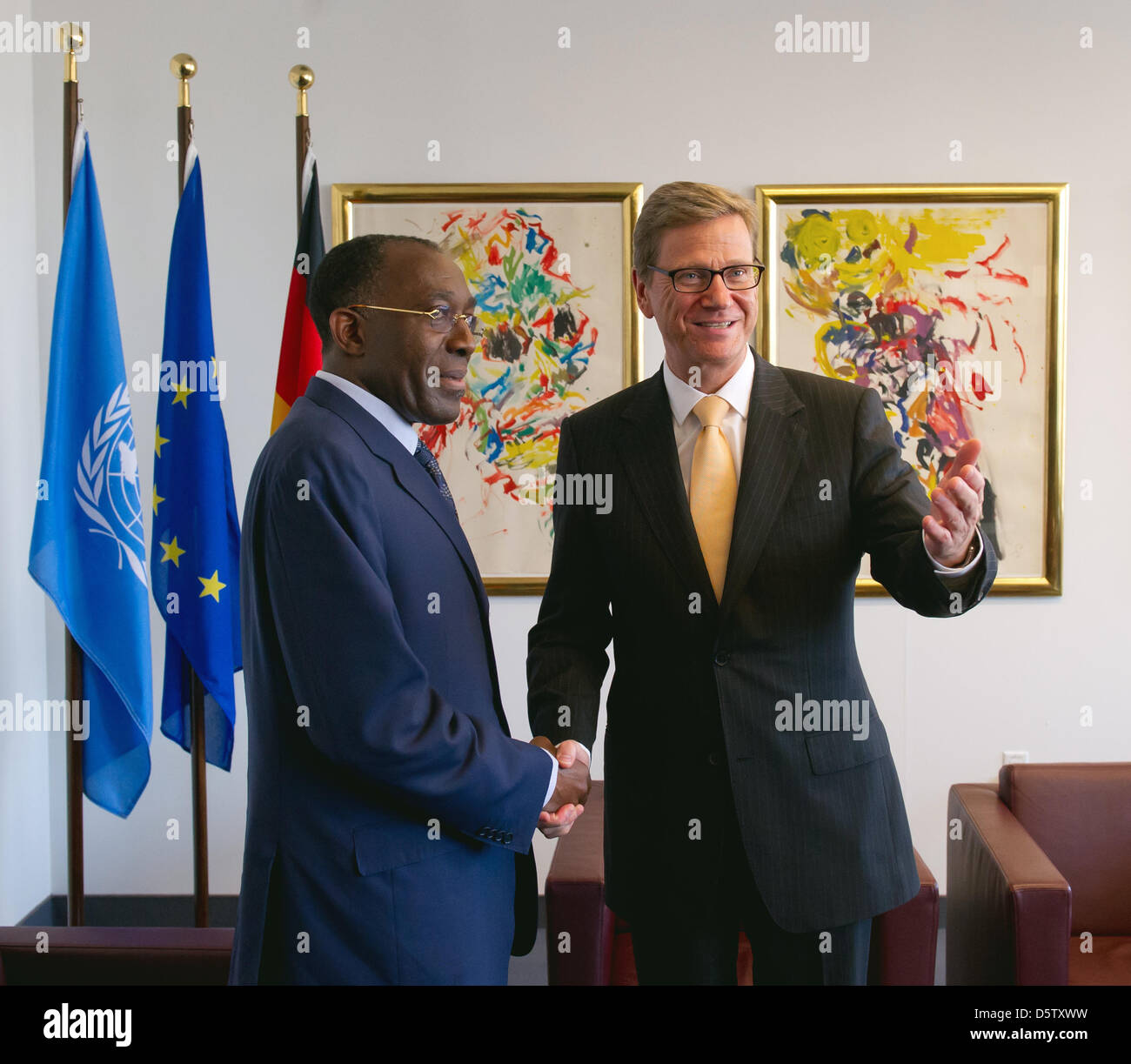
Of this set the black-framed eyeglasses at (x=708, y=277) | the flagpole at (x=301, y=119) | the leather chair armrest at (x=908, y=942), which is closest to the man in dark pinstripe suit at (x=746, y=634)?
the black-framed eyeglasses at (x=708, y=277)

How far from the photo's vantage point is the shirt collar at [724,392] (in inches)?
66.4

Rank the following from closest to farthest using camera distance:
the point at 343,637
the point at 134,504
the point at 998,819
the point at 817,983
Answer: the point at 343,637
the point at 817,983
the point at 998,819
the point at 134,504

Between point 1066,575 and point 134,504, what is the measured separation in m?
2.96

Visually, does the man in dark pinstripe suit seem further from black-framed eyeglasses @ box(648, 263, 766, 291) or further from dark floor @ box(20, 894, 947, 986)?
dark floor @ box(20, 894, 947, 986)

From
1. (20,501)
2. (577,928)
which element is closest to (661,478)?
(577,928)

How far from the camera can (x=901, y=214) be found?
11.2 feet

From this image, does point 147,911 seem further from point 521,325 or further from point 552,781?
point 552,781

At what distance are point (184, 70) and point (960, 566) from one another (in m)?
2.55

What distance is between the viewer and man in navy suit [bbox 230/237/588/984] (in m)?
1.38

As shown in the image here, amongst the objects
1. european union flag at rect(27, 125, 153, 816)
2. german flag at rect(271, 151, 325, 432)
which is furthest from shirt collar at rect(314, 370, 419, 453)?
european union flag at rect(27, 125, 153, 816)

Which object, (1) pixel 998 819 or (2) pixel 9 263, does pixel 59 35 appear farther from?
(1) pixel 998 819

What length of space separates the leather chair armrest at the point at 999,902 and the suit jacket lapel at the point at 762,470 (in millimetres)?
1199

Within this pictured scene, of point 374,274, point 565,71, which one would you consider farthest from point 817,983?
point 565,71

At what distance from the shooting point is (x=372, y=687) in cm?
137
